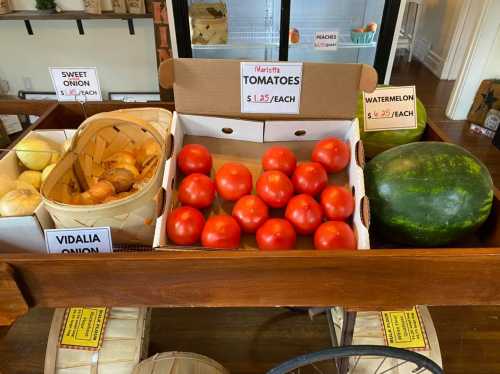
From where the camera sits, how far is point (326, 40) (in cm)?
246

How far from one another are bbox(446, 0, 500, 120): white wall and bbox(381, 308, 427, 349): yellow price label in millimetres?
2491

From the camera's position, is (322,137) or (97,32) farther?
(97,32)

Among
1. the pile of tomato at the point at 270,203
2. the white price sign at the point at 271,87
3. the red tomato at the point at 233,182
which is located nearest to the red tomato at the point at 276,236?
the pile of tomato at the point at 270,203

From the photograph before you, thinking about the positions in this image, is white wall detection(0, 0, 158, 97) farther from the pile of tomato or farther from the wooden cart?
the wooden cart

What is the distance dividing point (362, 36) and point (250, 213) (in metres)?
2.17

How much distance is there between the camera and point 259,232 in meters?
0.77

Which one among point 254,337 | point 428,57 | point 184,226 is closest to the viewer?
point 184,226

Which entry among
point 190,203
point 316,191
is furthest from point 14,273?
point 316,191

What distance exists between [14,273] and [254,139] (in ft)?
2.05

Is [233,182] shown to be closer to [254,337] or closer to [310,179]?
[310,179]

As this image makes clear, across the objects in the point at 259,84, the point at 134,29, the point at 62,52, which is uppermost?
the point at 259,84

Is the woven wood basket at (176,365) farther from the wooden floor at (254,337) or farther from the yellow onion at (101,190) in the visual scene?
the yellow onion at (101,190)

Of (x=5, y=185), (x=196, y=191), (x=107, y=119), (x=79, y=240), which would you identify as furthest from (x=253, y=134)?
(x=5, y=185)

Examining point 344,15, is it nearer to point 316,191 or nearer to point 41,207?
point 316,191
